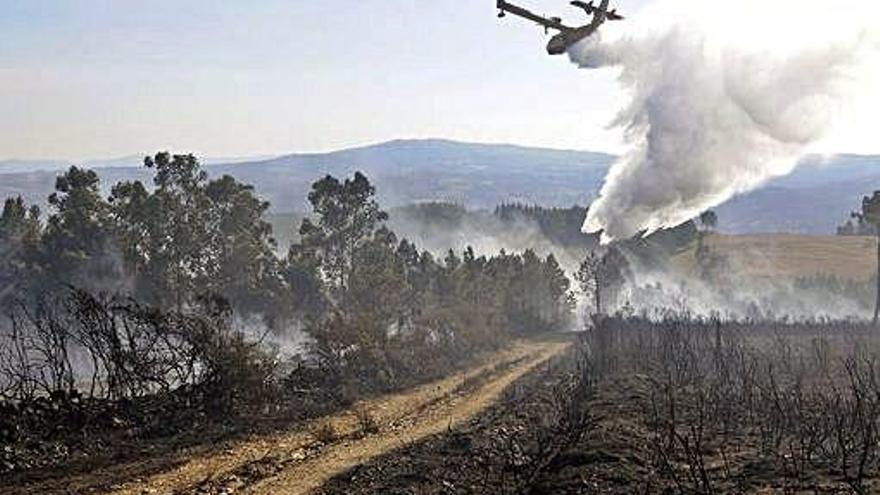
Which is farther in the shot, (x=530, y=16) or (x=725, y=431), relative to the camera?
(x=530, y=16)

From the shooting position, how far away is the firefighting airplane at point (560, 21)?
31.1 m

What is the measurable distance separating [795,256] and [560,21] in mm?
103732

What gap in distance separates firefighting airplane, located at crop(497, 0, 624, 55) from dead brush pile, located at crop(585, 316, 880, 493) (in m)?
11.8

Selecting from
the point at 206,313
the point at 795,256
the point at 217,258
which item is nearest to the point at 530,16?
the point at 206,313

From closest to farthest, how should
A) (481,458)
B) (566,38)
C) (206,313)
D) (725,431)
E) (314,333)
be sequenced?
1. (481,458)
2. (725,431)
3. (206,313)
4. (566,38)
5. (314,333)

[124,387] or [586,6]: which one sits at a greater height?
[586,6]

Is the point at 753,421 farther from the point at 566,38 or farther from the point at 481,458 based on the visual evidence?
the point at 566,38

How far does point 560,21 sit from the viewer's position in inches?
1248

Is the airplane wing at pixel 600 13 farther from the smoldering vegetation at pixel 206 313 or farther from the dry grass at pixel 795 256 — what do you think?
the dry grass at pixel 795 256

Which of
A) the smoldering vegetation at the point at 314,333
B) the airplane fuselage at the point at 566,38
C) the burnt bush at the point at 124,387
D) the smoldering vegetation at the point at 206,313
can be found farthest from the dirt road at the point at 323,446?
the airplane fuselage at the point at 566,38

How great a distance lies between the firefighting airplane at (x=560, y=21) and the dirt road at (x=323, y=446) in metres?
12.9

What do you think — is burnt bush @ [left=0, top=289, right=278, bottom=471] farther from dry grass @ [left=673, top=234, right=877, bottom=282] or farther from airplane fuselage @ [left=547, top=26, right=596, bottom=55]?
dry grass @ [left=673, top=234, right=877, bottom=282]

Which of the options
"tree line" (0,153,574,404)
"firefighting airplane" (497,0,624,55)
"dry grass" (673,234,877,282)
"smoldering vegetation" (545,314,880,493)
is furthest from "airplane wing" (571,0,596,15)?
"dry grass" (673,234,877,282)

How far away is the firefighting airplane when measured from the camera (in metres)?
31.1
